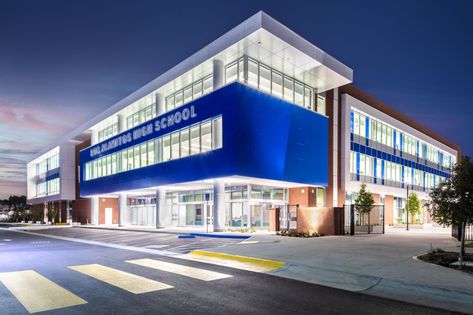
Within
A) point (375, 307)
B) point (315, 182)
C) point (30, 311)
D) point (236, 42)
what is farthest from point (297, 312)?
point (315, 182)

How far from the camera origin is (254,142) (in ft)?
96.7

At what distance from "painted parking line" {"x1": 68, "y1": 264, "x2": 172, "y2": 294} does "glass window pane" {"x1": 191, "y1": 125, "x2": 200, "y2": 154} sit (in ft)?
68.1

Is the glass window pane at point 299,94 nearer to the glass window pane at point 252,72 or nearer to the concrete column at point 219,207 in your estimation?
the glass window pane at point 252,72

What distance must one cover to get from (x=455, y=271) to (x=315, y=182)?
2520cm

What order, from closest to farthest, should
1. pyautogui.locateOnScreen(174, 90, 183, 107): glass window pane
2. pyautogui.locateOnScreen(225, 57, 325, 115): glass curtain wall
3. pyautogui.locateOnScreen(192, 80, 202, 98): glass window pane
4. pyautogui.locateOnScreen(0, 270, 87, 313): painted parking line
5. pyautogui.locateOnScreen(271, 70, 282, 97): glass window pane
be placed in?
pyautogui.locateOnScreen(0, 270, 87, 313): painted parking line < pyautogui.locateOnScreen(225, 57, 325, 115): glass curtain wall < pyautogui.locateOnScreen(271, 70, 282, 97): glass window pane < pyautogui.locateOnScreen(192, 80, 202, 98): glass window pane < pyautogui.locateOnScreen(174, 90, 183, 107): glass window pane

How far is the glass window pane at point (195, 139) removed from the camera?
33031 mm

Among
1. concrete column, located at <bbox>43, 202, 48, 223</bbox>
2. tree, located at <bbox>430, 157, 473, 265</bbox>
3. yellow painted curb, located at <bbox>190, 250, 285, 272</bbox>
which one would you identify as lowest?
concrete column, located at <bbox>43, 202, 48, 223</bbox>

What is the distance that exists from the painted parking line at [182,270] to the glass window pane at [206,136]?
60.1ft

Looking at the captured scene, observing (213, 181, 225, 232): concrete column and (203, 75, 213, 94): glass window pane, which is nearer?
(213, 181, 225, 232): concrete column

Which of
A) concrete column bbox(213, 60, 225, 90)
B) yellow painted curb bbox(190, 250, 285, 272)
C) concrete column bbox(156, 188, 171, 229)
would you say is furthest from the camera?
concrete column bbox(156, 188, 171, 229)

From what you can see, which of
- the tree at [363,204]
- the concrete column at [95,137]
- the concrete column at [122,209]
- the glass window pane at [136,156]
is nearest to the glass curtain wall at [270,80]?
the tree at [363,204]

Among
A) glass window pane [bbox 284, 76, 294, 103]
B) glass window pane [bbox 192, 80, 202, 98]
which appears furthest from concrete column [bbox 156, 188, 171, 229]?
glass window pane [bbox 284, 76, 294, 103]

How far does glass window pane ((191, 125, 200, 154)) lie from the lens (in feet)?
108

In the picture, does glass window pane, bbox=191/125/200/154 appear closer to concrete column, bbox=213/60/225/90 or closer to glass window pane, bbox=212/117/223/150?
glass window pane, bbox=212/117/223/150
